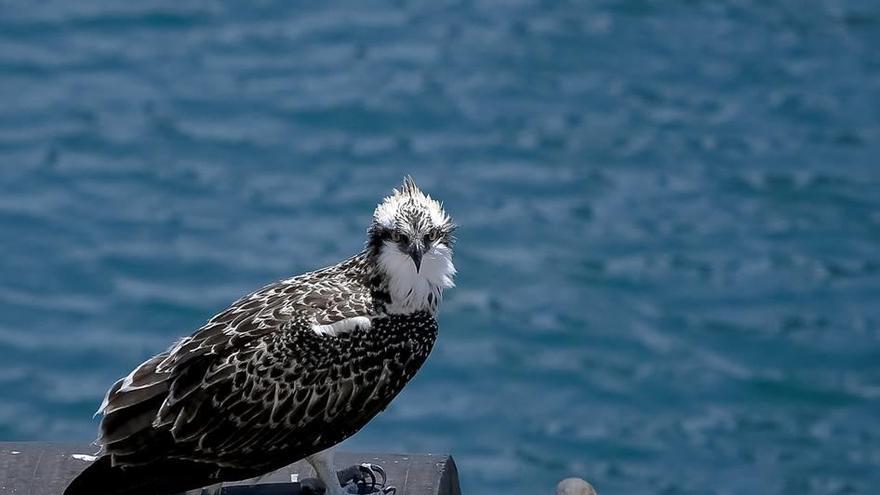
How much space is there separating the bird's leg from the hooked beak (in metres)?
0.98

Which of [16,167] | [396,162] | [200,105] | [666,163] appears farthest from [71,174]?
[666,163]

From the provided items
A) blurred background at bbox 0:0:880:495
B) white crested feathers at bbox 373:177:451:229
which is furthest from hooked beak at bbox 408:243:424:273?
blurred background at bbox 0:0:880:495

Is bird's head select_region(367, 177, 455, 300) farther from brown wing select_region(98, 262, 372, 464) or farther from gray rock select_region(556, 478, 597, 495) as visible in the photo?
gray rock select_region(556, 478, 597, 495)

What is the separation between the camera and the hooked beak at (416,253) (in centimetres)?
774

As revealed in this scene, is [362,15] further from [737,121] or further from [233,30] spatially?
[737,121]

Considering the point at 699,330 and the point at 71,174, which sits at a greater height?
the point at 71,174

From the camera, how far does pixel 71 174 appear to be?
1627 centimetres

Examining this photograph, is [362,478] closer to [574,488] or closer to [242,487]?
[242,487]

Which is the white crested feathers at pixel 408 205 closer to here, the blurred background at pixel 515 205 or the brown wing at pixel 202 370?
the brown wing at pixel 202 370

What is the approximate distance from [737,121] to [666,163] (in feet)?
3.55

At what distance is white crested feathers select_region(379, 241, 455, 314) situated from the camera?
7.89 meters

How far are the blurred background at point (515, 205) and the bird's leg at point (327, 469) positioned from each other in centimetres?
568

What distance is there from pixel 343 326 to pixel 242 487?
104cm

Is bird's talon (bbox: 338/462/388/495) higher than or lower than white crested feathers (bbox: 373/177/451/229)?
lower
